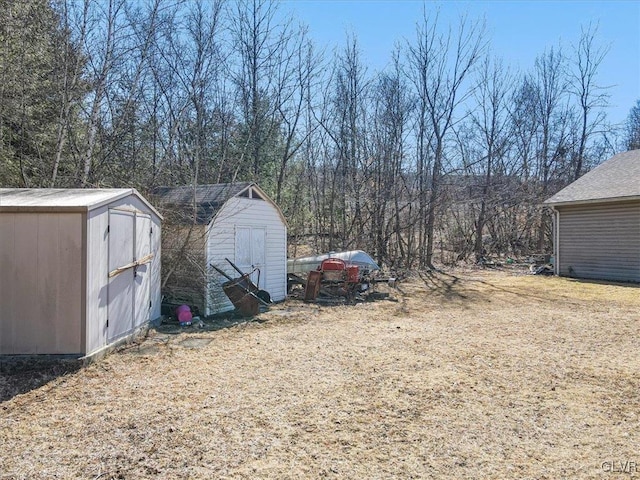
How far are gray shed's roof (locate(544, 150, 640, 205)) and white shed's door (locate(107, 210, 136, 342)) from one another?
1325 centimetres

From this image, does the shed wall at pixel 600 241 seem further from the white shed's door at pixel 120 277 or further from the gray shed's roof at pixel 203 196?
the white shed's door at pixel 120 277

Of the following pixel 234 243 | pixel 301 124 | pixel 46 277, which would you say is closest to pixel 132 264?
pixel 46 277

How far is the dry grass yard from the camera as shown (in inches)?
109

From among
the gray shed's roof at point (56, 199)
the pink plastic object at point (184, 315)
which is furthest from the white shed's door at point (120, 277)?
the pink plastic object at point (184, 315)

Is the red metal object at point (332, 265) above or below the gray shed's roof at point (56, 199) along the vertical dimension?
below

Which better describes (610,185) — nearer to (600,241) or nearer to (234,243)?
(600,241)

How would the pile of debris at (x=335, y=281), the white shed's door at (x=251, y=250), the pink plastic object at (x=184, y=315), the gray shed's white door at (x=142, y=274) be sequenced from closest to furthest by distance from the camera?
the gray shed's white door at (x=142, y=274) → the pink plastic object at (x=184, y=315) → the white shed's door at (x=251, y=250) → the pile of debris at (x=335, y=281)

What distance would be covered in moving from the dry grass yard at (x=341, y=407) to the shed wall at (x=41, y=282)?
1.40 feet

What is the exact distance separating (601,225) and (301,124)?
10753mm

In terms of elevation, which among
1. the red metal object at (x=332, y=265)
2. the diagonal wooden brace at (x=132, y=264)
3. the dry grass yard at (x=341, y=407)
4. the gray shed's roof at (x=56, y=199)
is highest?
the gray shed's roof at (x=56, y=199)

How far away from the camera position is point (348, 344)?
604cm

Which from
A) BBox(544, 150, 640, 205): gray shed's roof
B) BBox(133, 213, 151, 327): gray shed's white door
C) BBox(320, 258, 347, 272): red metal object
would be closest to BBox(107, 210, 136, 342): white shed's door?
BBox(133, 213, 151, 327): gray shed's white door

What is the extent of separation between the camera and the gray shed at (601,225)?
12.8 metres

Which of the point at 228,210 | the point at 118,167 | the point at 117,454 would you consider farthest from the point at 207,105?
the point at 117,454
